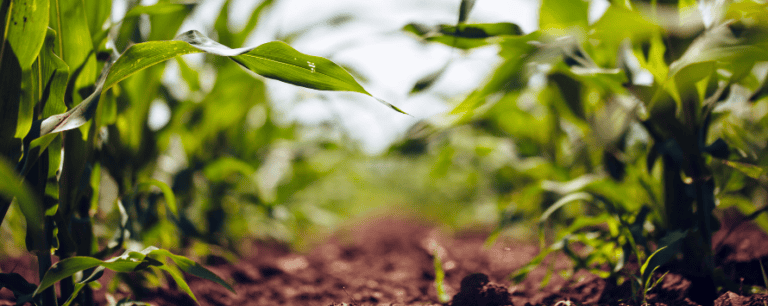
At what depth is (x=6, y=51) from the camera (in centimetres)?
40

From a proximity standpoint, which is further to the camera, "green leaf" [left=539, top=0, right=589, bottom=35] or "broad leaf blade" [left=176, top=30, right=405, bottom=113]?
"green leaf" [left=539, top=0, right=589, bottom=35]

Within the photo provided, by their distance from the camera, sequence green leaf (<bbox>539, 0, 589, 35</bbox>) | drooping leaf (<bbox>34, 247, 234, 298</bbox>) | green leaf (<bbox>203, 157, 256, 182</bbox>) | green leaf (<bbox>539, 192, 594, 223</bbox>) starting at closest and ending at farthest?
drooping leaf (<bbox>34, 247, 234, 298</bbox>) < green leaf (<bbox>539, 192, 594, 223</bbox>) < green leaf (<bbox>539, 0, 589, 35</bbox>) < green leaf (<bbox>203, 157, 256, 182</bbox>)

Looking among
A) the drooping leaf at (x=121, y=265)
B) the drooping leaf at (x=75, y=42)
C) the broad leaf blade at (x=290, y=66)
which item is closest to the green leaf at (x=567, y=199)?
the broad leaf blade at (x=290, y=66)

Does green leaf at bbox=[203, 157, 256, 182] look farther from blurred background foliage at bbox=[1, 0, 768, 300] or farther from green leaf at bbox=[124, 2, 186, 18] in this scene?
green leaf at bbox=[124, 2, 186, 18]

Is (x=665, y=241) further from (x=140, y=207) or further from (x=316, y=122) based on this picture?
(x=316, y=122)

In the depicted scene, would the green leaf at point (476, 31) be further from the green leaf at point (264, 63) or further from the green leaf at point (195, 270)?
the green leaf at point (195, 270)

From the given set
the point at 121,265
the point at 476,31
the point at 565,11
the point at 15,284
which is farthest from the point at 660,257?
the point at 15,284

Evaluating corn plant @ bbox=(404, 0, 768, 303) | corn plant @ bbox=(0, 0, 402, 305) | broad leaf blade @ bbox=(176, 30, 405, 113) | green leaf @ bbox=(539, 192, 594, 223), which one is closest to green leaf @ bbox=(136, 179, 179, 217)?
corn plant @ bbox=(0, 0, 402, 305)

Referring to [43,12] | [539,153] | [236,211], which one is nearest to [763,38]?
[539,153]

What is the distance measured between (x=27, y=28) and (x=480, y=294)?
25.4 inches

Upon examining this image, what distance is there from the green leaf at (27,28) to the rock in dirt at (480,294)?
24.3 inches

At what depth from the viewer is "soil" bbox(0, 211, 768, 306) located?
0.54 m

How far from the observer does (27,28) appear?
1.34ft

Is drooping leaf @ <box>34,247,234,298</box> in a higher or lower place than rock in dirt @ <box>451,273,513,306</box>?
higher
